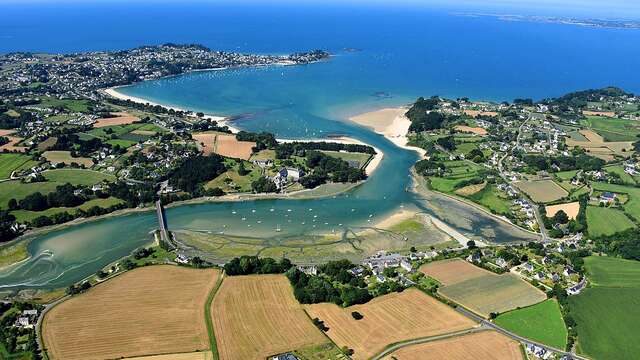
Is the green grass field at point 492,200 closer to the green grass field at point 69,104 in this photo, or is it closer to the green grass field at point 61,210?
the green grass field at point 61,210

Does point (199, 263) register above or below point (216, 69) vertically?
below

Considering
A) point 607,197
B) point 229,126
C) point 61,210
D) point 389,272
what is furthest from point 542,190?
point 61,210

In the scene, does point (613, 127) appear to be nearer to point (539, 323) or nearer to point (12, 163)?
point (539, 323)

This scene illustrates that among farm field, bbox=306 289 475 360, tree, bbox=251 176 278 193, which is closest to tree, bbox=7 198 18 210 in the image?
tree, bbox=251 176 278 193

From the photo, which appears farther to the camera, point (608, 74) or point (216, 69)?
point (608, 74)

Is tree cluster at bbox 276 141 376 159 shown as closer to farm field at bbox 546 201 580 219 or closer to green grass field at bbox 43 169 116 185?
green grass field at bbox 43 169 116 185

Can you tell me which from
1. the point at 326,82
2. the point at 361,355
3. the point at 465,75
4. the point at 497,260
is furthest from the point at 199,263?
the point at 465,75

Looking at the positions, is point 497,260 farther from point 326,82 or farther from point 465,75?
point 465,75
